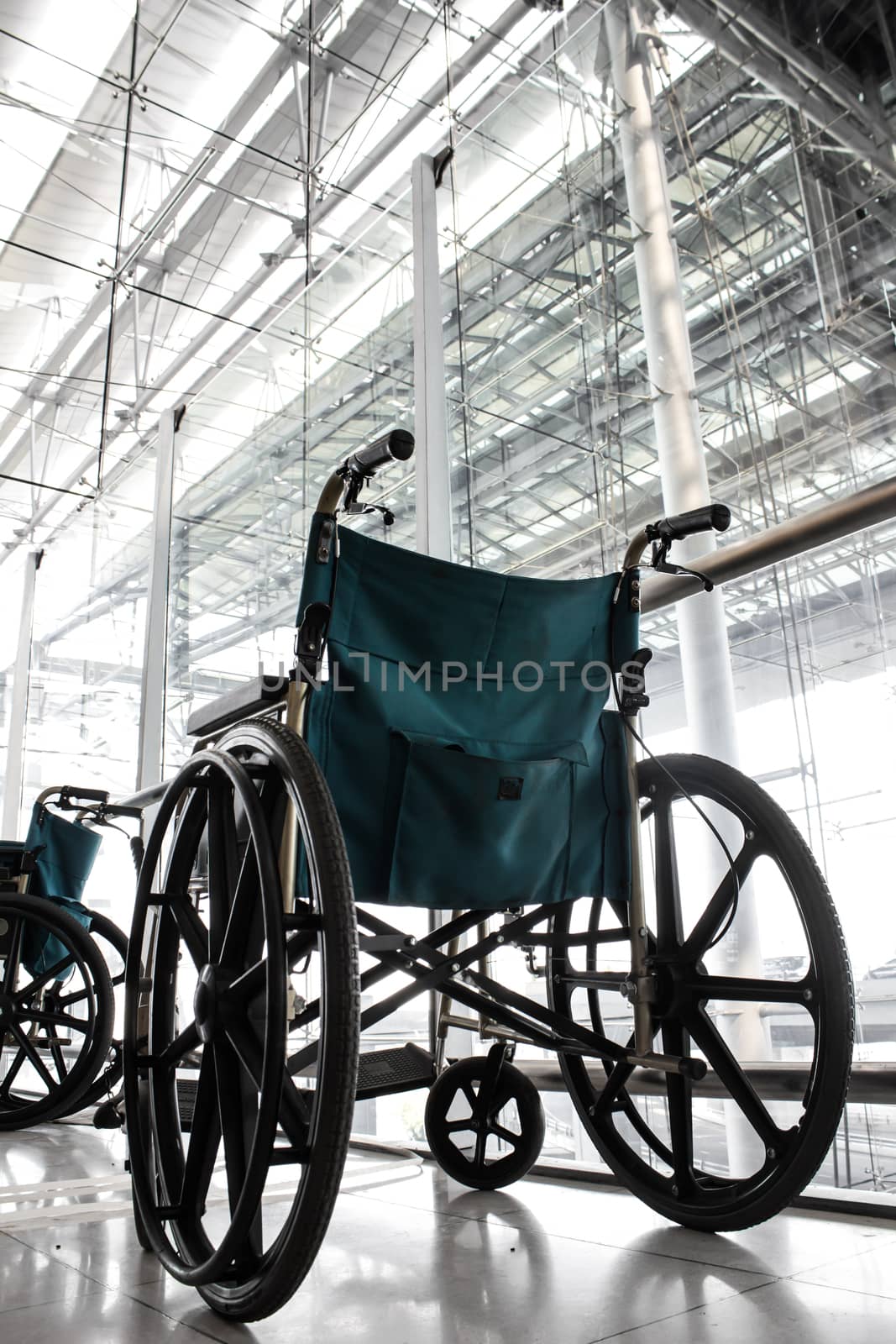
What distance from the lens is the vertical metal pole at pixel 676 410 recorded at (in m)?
1.95

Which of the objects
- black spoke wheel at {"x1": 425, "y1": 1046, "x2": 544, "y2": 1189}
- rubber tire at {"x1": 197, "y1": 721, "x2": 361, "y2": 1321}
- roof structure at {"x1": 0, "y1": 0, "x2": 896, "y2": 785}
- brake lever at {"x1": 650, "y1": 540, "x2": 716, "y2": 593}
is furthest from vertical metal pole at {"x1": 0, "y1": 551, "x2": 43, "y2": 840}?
rubber tire at {"x1": 197, "y1": 721, "x2": 361, "y2": 1321}

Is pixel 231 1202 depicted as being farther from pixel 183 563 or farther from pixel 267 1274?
pixel 183 563

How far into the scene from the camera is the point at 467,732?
3.27 feet

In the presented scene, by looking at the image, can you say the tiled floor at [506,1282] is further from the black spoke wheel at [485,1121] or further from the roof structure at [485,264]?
the roof structure at [485,264]

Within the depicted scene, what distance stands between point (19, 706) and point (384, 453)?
6844 mm

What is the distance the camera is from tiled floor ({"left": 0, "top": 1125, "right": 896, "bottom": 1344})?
764mm

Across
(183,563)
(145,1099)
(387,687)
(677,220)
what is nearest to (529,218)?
(677,220)

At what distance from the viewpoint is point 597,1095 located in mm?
1179

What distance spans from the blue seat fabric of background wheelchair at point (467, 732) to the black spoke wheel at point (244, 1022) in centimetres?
9

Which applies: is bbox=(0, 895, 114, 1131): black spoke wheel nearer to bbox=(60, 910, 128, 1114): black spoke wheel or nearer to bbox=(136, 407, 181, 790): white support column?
bbox=(60, 910, 128, 1114): black spoke wheel

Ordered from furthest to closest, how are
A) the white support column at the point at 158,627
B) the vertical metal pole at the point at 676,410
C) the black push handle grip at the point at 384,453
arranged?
the white support column at the point at 158,627
the vertical metal pole at the point at 676,410
the black push handle grip at the point at 384,453

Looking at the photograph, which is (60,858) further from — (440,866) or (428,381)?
(440,866)

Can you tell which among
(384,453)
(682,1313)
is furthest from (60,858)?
(682,1313)

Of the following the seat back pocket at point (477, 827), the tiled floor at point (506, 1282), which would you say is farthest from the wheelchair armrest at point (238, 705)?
the tiled floor at point (506, 1282)
